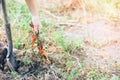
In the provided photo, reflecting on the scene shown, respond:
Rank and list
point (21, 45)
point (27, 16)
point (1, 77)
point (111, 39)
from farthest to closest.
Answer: point (27, 16) < point (111, 39) < point (21, 45) < point (1, 77)

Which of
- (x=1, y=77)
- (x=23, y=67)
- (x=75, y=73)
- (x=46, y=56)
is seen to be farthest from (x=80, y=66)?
(x=1, y=77)

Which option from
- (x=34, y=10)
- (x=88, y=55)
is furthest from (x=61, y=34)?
(x=34, y=10)

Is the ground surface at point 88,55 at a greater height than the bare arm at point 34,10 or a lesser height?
lesser

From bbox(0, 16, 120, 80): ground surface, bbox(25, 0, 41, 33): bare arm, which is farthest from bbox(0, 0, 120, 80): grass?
bbox(25, 0, 41, 33): bare arm

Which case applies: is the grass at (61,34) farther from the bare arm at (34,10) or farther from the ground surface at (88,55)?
the bare arm at (34,10)

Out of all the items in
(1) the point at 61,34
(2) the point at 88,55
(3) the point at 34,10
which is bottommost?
(2) the point at 88,55

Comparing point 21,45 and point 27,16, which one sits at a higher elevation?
point 27,16

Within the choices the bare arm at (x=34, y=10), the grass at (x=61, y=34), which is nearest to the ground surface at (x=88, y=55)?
the grass at (x=61, y=34)

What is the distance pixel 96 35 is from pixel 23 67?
1.00 metres

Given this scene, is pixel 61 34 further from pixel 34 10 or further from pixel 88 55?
pixel 34 10

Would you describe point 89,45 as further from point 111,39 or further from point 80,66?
point 80,66

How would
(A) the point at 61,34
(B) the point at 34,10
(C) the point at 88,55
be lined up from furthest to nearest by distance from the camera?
1. (A) the point at 61,34
2. (C) the point at 88,55
3. (B) the point at 34,10

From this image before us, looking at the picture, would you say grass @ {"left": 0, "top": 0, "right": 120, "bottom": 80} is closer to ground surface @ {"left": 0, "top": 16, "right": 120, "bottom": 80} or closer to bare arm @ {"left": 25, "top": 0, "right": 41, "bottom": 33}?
ground surface @ {"left": 0, "top": 16, "right": 120, "bottom": 80}

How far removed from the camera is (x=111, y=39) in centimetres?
349
